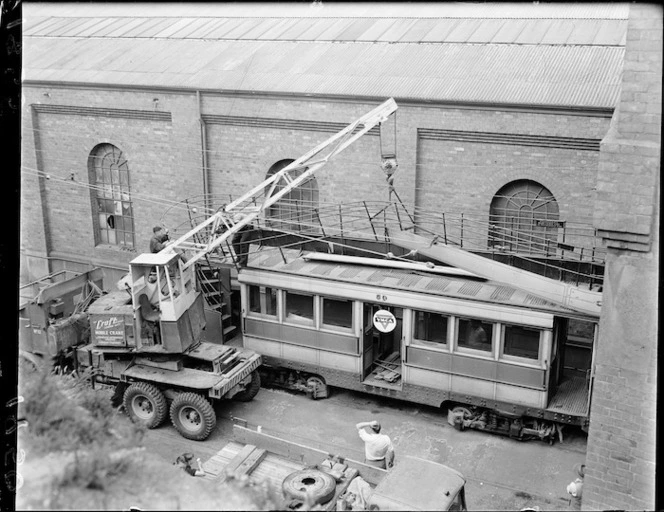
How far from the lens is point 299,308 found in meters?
15.5

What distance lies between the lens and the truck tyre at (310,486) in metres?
9.55

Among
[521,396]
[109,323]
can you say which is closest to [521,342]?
[521,396]

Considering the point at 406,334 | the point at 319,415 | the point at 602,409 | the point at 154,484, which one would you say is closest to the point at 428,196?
the point at 406,334

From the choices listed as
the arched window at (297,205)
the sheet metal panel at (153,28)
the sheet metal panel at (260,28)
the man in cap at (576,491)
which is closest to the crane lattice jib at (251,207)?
the arched window at (297,205)

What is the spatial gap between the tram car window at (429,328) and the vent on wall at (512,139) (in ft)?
15.4

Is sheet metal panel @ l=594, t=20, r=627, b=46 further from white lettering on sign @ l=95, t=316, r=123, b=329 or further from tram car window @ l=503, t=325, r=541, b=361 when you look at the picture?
white lettering on sign @ l=95, t=316, r=123, b=329

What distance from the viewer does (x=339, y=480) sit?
33.4ft

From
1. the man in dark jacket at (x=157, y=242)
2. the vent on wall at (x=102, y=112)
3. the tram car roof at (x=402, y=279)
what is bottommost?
the tram car roof at (x=402, y=279)

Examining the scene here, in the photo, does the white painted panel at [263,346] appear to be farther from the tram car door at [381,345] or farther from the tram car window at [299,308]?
the tram car door at [381,345]

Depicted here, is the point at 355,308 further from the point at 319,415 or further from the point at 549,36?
the point at 549,36

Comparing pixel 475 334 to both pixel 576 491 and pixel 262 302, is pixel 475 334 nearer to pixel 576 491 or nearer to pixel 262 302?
pixel 576 491

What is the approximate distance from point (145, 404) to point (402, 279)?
5479 millimetres

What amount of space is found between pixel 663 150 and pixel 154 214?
15.5 meters

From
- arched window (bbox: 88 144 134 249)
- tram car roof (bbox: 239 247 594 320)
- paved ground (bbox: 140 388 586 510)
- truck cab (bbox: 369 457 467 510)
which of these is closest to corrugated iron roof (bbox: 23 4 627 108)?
arched window (bbox: 88 144 134 249)
